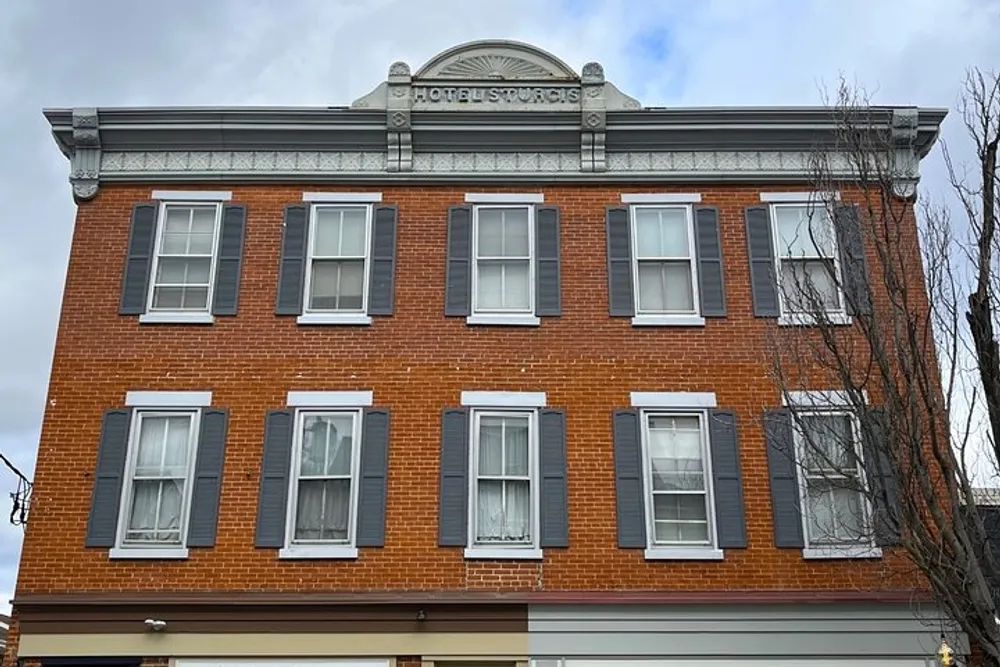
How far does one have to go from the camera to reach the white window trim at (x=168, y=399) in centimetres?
1366

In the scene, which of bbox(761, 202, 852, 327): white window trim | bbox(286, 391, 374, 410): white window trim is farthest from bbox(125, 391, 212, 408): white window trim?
bbox(761, 202, 852, 327): white window trim

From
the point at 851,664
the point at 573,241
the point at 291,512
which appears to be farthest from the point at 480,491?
the point at 851,664

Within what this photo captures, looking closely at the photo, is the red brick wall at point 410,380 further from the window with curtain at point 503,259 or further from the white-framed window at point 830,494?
the window with curtain at point 503,259

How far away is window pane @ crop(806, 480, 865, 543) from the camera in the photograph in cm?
1305

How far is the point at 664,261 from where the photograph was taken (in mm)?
14586

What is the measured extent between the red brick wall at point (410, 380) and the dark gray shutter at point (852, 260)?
131 centimetres

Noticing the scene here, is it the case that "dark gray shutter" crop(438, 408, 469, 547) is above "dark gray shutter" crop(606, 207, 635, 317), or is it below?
below

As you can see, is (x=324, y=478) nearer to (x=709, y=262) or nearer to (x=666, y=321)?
(x=666, y=321)

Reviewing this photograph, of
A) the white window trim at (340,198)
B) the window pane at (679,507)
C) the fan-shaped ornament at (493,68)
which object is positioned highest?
the fan-shaped ornament at (493,68)

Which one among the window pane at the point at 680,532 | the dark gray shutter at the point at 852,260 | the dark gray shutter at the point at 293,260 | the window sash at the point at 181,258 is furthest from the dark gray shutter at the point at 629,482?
the window sash at the point at 181,258

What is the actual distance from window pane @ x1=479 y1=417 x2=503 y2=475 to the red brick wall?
52cm

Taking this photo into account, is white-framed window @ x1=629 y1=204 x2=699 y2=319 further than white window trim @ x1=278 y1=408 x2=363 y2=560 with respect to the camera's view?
Yes

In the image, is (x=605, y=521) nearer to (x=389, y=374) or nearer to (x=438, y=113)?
(x=389, y=374)

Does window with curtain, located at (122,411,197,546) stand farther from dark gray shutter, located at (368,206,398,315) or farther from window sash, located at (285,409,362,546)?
dark gray shutter, located at (368,206,398,315)
